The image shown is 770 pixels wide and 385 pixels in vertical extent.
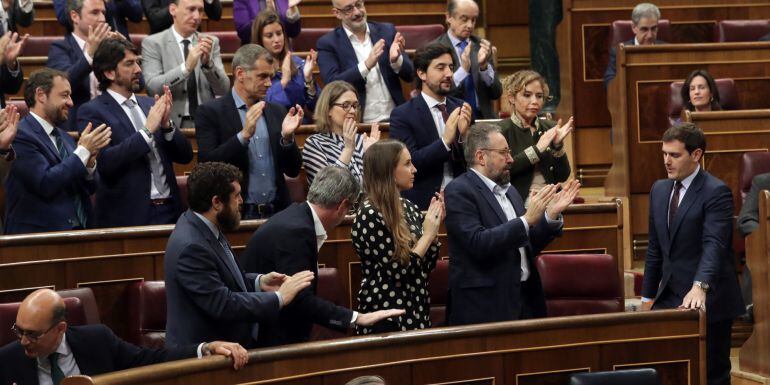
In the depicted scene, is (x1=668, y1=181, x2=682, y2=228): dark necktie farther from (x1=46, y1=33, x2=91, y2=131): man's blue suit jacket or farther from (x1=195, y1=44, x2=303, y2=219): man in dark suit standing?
(x1=46, y1=33, x2=91, y2=131): man's blue suit jacket

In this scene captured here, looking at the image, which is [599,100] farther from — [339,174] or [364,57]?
[339,174]

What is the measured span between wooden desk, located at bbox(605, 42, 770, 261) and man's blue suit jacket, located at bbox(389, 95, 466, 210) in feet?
3.37

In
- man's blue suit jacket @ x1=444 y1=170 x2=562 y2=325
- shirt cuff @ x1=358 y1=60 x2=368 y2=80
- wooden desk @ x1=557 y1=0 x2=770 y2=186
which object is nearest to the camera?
man's blue suit jacket @ x1=444 y1=170 x2=562 y2=325

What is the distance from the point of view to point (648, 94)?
4.00 metres

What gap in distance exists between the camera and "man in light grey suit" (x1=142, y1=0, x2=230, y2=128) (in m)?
3.36

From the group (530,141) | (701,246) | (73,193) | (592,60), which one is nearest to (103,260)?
(73,193)

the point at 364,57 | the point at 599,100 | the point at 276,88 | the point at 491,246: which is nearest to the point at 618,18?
the point at 599,100

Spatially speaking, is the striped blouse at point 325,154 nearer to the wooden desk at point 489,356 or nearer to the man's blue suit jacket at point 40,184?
the man's blue suit jacket at point 40,184

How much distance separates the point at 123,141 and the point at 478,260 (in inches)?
32.8

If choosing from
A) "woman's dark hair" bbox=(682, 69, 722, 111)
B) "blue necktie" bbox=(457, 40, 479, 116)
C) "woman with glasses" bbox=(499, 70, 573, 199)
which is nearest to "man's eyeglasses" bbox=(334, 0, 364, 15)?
"blue necktie" bbox=(457, 40, 479, 116)

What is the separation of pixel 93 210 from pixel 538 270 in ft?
3.26

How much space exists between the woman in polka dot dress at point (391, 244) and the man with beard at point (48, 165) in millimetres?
641

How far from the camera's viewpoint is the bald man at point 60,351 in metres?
2.03

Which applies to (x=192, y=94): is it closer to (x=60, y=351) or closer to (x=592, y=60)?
(x=60, y=351)
